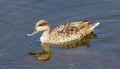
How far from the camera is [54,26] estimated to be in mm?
14508

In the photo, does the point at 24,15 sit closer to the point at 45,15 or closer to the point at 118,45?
the point at 45,15

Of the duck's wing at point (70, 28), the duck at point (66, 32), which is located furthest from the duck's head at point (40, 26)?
the duck's wing at point (70, 28)

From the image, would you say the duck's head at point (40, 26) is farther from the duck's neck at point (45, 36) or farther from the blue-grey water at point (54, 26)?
the blue-grey water at point (54, 26)

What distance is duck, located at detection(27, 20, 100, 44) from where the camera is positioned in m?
13.8

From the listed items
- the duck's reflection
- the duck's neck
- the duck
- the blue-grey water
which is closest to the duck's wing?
the duck

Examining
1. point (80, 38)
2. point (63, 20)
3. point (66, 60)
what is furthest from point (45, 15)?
point (66, 60)

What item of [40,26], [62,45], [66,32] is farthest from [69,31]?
[40,26]

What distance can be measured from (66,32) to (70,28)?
0.62ft

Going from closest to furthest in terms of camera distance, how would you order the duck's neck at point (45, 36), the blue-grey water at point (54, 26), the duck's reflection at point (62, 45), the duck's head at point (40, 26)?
the blue-grey water at point (54, 26) → the duck's reflection at point (62, 45) → the duck's head at point (40, 26) → the duck's neck at point (45, 36)

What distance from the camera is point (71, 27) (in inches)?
545

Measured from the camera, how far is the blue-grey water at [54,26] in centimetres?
1257

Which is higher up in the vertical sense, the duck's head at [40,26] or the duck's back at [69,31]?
the duck's head at [40,26]

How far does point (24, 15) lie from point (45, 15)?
2.33 feet

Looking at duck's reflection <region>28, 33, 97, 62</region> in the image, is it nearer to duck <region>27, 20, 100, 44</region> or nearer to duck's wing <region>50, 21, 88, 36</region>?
duck <region>27, 20, 100, 44</region>
